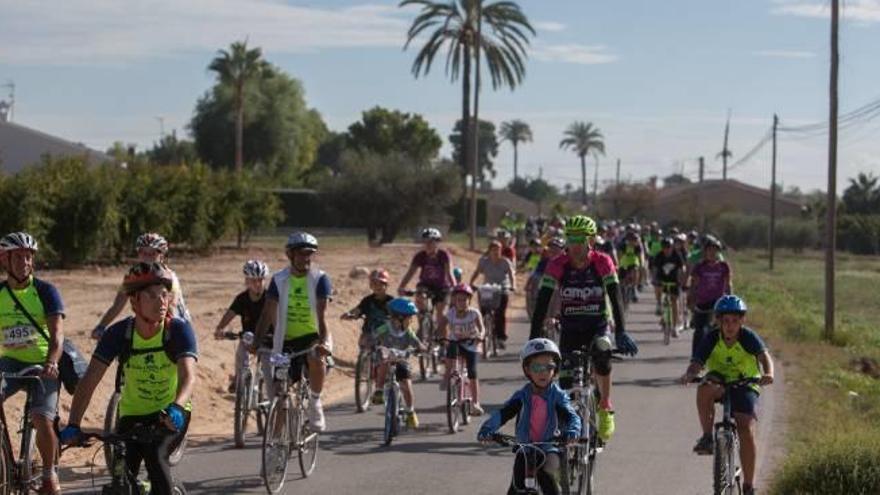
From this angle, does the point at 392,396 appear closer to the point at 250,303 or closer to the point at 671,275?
the point at 250,303

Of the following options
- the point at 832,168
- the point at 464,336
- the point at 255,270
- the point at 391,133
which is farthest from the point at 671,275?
the point at 391,133

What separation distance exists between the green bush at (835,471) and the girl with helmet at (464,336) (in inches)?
180

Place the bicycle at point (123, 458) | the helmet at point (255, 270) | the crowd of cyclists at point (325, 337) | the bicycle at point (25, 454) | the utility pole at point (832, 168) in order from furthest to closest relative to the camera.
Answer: the utility pole at point (832, 168) < the helmet at point (255, 270) < the bicycle at point (25, 454) < the crowd of cyclists at point (325, 337) < the bicycle at point (123, 458)

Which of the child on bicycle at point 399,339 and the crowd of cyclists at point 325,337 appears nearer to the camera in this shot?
the crowd of cyclists at point 325,337

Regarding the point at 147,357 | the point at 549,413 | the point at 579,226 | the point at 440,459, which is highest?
the point at 579,226

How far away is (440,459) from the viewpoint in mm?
13500

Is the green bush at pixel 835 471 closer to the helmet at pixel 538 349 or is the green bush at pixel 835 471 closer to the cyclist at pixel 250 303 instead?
the helmet at pixel 538 349

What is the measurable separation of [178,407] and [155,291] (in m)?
0.66

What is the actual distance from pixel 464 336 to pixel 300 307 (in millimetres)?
3442

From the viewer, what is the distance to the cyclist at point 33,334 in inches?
392

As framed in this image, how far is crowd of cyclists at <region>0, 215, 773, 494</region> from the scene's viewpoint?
26.6 ft

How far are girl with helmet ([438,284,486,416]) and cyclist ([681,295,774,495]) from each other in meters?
4.95

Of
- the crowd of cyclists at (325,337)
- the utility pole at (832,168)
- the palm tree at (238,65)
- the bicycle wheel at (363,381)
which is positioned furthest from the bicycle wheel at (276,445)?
the palm tree at (238,65)

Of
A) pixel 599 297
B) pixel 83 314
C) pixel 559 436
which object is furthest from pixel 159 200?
pixel 559 436
